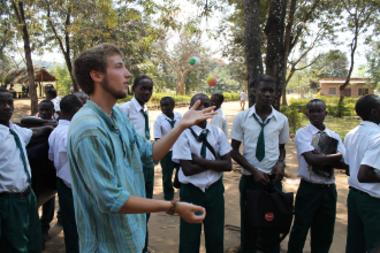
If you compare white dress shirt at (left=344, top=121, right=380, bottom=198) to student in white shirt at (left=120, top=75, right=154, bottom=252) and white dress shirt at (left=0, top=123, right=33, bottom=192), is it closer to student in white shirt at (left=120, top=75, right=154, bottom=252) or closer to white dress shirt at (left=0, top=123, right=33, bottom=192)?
student in white shirt at (left=120, top=75, right=154, bottom=252)

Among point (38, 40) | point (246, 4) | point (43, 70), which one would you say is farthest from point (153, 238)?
point (43, 70)

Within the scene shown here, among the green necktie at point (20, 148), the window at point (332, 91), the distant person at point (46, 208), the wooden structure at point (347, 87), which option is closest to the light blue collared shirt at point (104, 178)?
the green necktie at point (20, 148)

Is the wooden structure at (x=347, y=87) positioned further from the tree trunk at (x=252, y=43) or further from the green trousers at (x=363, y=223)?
the green trousers at (x=363, y=223)

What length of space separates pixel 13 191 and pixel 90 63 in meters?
1.75

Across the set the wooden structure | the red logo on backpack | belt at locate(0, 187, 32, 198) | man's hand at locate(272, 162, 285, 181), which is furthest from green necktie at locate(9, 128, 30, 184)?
the wooden structure

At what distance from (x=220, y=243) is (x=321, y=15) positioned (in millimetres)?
16539

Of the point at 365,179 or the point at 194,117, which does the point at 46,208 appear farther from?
the point at 365,179

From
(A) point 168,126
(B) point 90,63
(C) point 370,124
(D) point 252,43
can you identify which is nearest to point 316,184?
(C) point 370,124

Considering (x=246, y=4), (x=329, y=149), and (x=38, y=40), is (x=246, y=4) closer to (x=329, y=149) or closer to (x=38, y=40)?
(x=329, y=149)

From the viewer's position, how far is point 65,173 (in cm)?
Result: 357

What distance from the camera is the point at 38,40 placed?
20.2 metres

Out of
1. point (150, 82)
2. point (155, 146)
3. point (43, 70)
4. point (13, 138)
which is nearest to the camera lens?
point (155, 146)

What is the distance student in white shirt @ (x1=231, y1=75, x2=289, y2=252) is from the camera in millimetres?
3623

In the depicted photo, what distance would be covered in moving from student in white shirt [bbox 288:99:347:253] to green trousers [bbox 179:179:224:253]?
80cm
